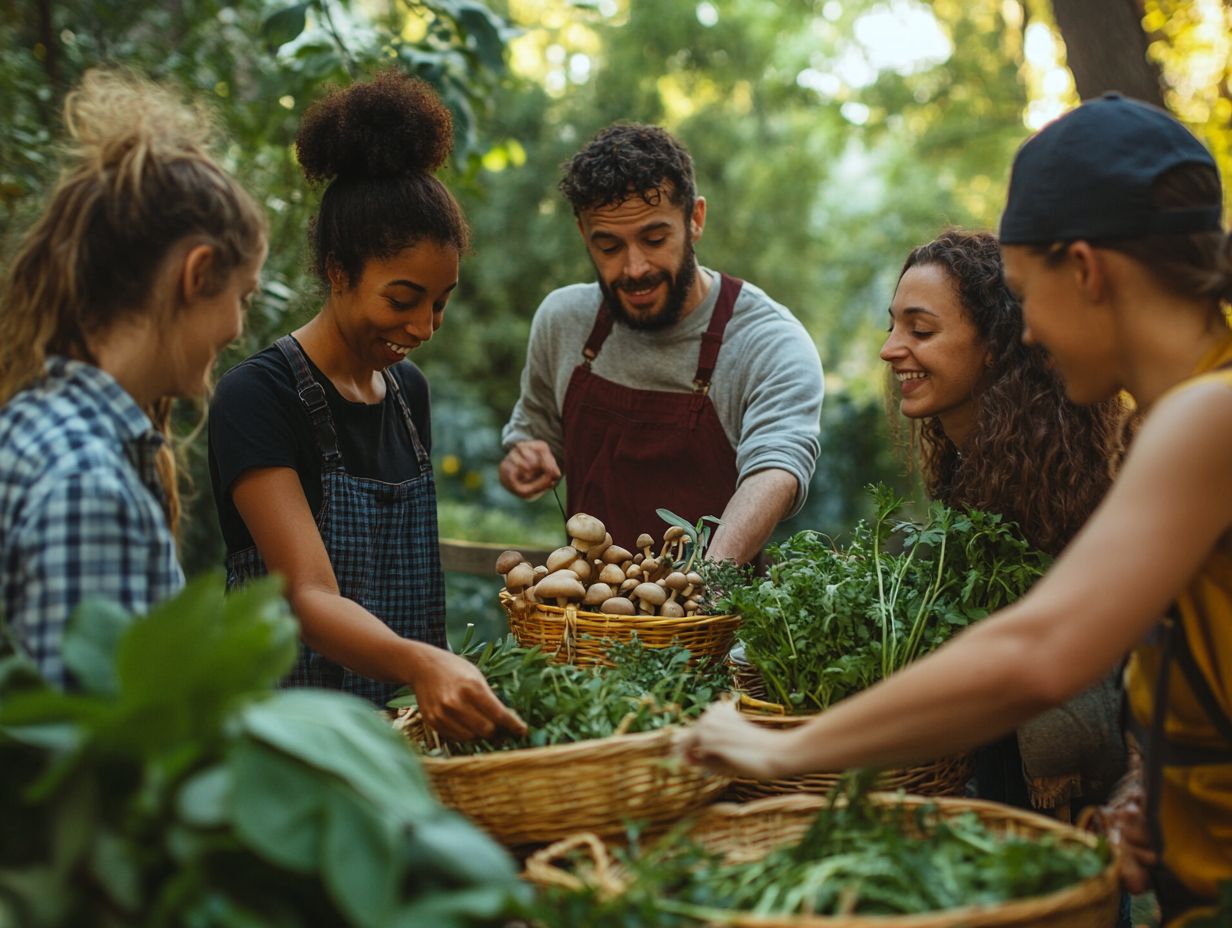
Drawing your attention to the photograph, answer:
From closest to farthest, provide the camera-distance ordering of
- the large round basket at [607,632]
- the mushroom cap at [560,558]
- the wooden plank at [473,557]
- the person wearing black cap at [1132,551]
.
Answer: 1. the person wearing black cap at [1132,551]
2. the large round basket at [607,632]
3. the mushroom cap at [560,558]
4. the wooden plank at [473,557]

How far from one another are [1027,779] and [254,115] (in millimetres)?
4482

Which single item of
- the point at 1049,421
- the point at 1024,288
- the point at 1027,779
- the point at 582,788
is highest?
the point at 1024,288

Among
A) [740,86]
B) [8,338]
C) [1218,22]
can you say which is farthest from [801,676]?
[740,86]

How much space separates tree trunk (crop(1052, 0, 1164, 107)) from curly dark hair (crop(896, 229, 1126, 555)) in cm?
157

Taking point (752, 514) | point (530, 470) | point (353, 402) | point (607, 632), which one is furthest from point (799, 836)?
point (530, 470)

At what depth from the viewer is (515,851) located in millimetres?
1955

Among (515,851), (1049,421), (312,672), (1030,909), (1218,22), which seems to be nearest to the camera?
(1030,909)

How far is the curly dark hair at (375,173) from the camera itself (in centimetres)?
268

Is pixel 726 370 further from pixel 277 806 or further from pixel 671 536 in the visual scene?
pixel 277 806

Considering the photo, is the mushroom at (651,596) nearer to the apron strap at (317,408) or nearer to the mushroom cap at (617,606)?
the mushroom cap at (617,606)

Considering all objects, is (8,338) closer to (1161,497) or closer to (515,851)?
(515,851)

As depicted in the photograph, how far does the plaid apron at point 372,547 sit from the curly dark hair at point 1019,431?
4.29 ft

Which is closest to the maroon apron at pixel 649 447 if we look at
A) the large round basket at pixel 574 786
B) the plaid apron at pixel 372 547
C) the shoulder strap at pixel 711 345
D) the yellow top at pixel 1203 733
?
the shoulder strap at pixel 711 345

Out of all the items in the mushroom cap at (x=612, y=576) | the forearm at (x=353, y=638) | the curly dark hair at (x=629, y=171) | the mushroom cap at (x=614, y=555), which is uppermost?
the curly dark hair at (x=629, y=171)
